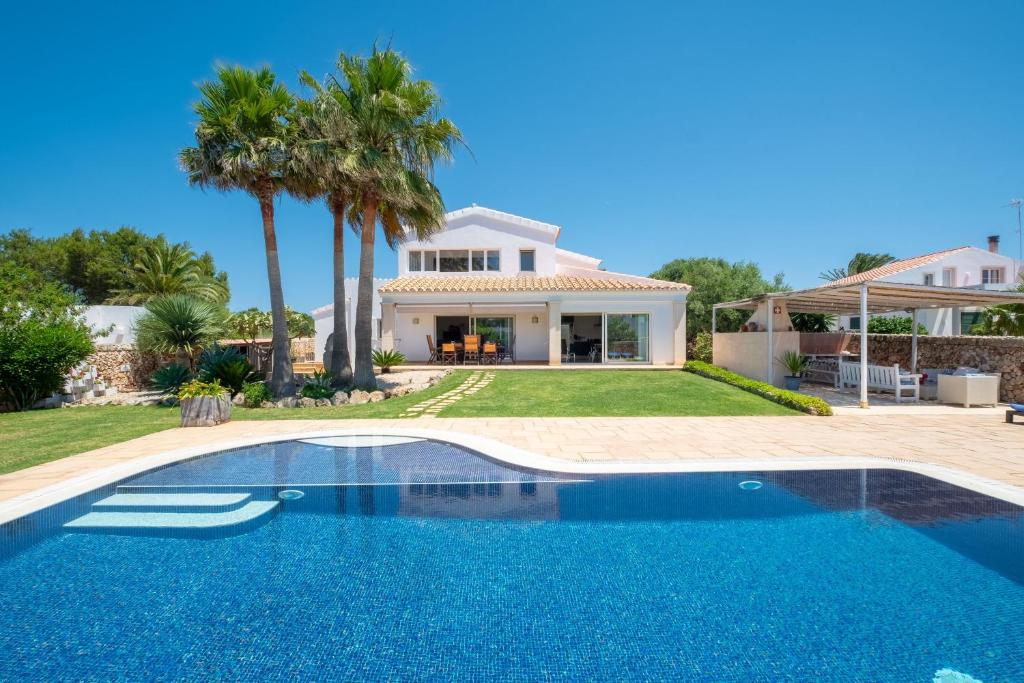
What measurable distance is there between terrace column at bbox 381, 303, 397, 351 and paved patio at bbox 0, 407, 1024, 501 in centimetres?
1206

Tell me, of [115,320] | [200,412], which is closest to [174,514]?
[200,412]

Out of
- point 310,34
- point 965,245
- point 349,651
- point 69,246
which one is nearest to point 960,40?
point 310,34

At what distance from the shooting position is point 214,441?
9.06m

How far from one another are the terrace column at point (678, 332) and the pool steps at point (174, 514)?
20270 mm

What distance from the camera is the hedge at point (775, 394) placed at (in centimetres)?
1216

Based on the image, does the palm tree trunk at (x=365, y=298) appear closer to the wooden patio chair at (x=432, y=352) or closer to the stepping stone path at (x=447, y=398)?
the stepping stone path at (x=447, y=398)

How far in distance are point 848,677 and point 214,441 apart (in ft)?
33.1

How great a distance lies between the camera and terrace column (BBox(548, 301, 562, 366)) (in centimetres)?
2295

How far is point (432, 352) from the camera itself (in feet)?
77.0

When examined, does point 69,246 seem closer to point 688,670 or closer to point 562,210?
point 562,210

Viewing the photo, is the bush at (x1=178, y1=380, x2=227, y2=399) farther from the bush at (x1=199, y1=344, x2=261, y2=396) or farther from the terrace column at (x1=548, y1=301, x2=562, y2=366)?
the terrace column at (x1=548, y1=301, x2=562, y2=366)

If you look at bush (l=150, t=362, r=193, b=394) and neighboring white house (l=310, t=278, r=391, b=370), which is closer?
bush (l=150, t=362, r=193, b=394)

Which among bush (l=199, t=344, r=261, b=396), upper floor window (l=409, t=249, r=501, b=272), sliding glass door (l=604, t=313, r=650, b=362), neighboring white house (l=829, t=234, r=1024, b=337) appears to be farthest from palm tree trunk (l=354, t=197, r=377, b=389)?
neighboring white house (l=829, t=234, r=1024, b=337)

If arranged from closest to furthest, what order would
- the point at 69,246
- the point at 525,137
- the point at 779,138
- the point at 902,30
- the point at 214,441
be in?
the point at 214,441 < the point at 902,30 < the point at 779,138 < the point at 525,137 < the point at 69,246
